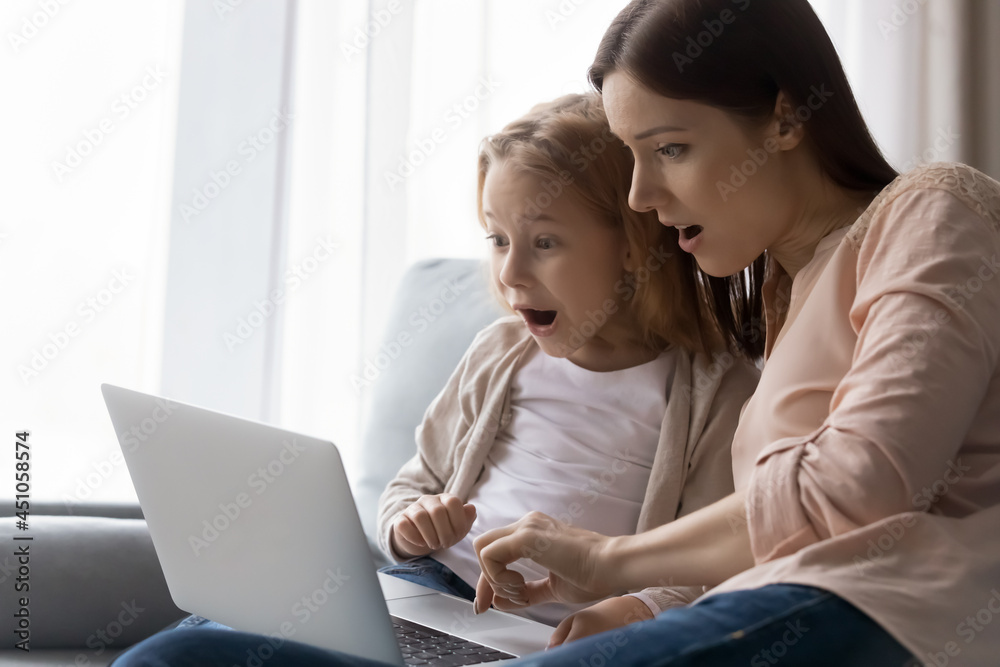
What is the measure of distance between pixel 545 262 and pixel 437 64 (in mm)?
1134

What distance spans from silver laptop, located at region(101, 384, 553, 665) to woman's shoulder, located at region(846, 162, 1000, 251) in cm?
49

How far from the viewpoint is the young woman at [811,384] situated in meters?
0.55

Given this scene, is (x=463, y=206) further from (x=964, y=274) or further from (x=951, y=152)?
(x=964, y=274)

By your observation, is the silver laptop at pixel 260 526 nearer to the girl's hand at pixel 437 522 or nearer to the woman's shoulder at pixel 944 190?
the girl's hand at pixel 437 522

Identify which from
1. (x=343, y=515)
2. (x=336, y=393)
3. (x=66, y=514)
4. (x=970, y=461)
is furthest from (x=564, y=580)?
(x=336, y=393)

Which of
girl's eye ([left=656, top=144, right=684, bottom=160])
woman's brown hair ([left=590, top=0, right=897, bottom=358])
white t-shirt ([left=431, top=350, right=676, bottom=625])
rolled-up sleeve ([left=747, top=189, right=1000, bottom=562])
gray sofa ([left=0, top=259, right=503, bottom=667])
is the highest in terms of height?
woman's brown hair ([left=590, top=0, right=897, bottom=358])

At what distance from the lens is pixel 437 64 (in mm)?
2102

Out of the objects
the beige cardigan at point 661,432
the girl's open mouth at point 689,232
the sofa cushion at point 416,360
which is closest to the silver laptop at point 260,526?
the beige cardigan at point 661,432

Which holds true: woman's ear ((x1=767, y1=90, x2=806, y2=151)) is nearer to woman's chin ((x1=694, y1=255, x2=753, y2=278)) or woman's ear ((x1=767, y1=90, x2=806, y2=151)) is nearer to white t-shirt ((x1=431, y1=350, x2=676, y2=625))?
woman's chin ((x1=694, y1=255, x2=753, y2=278))

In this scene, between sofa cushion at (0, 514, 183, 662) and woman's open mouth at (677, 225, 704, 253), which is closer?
woman's open mouth at (677, 225, 704, 253)

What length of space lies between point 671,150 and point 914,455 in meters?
0.40

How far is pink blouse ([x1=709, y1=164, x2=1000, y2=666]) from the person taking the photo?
569mm


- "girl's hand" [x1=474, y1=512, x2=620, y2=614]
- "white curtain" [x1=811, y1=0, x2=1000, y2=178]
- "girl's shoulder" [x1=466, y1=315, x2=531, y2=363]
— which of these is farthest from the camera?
"white curtain" [x1=811, y1=0, x2=1000, y2=178]

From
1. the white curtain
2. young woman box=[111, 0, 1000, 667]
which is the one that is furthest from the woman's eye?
the white curtain
